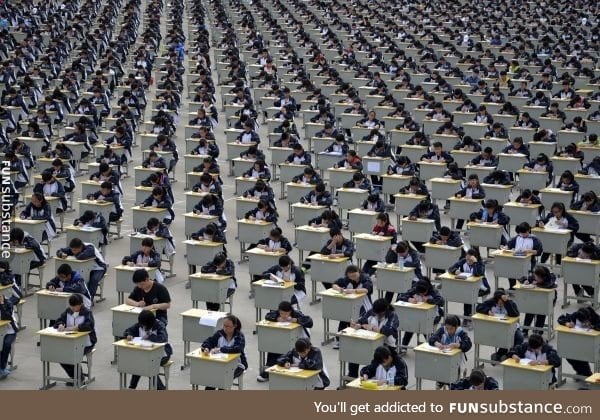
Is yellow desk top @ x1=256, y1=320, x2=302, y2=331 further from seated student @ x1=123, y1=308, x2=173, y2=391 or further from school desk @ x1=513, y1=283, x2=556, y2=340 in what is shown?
school desk @ x1=513, y1=283, x2=556, y2=340

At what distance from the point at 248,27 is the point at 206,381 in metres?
36.7

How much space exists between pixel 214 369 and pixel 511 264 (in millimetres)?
6120

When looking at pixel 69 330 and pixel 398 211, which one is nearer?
pixel 69 330

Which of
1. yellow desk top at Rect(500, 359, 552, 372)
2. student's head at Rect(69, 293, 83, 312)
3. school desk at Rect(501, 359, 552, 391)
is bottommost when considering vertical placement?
school desk at Rect(501, 359, 552, 391)

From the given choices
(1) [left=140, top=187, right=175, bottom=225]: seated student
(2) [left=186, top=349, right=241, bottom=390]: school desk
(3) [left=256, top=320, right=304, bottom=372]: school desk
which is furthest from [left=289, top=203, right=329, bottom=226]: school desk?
(2) [left=186, top=349, right=241, bottom=390]: school desk

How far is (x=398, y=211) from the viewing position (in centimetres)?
2450

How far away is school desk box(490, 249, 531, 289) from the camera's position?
20297mm

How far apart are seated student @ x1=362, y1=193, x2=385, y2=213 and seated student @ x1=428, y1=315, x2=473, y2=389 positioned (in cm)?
710

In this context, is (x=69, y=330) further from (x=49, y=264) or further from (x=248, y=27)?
(x=248, y=27)

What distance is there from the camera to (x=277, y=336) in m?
17.2

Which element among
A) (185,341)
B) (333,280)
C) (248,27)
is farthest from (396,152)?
(248,27)

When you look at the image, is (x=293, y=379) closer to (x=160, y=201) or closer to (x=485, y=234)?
(x=485, y=234)

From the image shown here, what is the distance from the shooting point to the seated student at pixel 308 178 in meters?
25.4

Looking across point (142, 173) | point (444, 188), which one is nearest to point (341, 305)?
point (444, 188)
